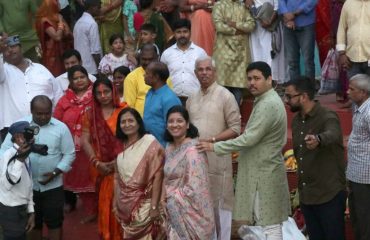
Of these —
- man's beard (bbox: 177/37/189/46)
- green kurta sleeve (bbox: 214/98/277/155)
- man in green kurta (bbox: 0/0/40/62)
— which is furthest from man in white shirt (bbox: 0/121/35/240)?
man in green kurta (bbox: 0/0/40/62)

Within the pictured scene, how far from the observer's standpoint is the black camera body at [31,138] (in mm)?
7123

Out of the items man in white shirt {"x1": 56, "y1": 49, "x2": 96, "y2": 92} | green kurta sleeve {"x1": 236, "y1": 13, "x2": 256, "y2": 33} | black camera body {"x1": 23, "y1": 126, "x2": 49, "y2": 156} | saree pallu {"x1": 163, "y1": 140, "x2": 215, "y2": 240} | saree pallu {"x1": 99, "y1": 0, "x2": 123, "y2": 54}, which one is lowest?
saree pallu {"x1": 163, "y1": 140, "x2": 215, "y2": 240}

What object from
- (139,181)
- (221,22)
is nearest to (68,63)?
(221,22)

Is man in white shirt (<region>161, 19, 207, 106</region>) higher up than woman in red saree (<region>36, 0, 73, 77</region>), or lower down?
lower down

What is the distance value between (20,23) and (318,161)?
5187 millimetres

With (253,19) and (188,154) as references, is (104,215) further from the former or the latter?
(253,19)

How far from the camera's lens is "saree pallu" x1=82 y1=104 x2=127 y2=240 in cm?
755

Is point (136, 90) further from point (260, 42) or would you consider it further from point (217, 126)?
point (260, 42)

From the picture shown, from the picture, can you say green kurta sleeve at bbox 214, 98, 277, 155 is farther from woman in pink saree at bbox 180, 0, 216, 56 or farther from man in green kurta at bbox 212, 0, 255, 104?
woman in pink saree at bbox 180, 0, 216, 56

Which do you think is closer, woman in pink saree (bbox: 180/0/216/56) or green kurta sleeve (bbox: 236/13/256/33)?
green kurta sleeve (bbox: 236/13/256/33)

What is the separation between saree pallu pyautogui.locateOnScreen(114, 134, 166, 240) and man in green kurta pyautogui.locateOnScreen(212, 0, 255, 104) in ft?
9.03

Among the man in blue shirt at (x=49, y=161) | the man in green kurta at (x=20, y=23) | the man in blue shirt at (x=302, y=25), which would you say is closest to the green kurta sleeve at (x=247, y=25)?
the man in blue shirt at (x=302, y=25)

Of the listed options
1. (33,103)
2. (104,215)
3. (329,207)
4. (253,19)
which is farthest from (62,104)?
(329,207)

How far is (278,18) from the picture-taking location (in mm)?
9898
